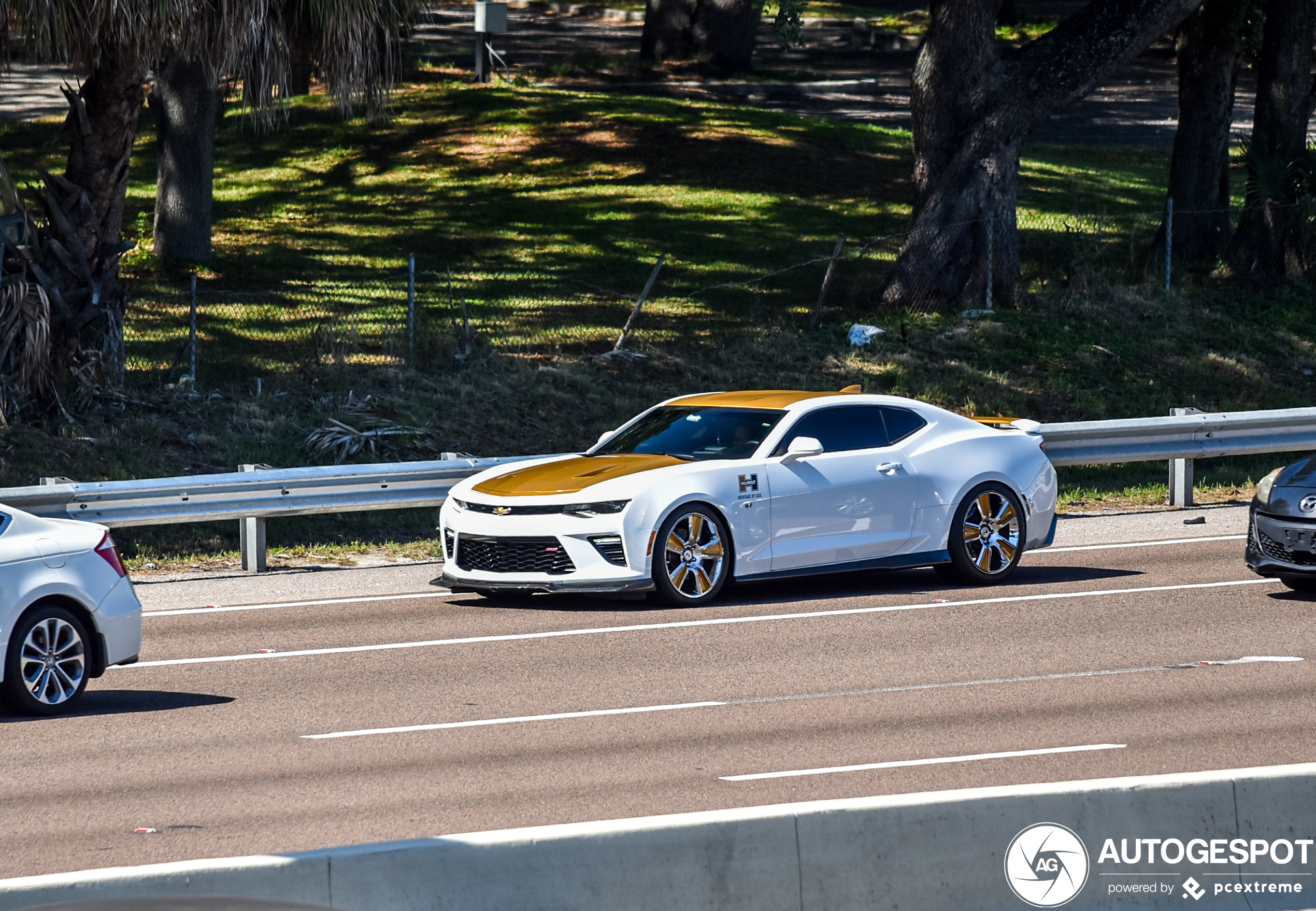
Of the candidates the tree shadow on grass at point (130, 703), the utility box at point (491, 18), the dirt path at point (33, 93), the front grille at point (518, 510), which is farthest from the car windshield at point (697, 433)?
the utility box at point (491, 18)

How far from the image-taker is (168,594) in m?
12.6

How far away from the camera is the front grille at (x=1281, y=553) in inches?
434

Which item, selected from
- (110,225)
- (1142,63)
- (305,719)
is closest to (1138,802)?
(305,719)

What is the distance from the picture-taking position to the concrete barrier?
489 cm

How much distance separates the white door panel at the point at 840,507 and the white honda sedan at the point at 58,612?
14.6ft

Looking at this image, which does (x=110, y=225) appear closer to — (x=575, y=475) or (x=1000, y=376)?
(x=575, y=475)

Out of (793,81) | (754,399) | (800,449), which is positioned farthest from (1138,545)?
(793,81)

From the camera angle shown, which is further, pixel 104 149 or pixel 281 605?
pixel 104 149

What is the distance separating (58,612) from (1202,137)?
2013 centimetres

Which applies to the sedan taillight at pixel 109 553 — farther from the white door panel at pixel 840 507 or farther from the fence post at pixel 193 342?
the fence post at pixel 193 342

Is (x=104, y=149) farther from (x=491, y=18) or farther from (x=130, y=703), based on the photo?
(x=491, y=18)

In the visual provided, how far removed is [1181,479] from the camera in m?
16.0

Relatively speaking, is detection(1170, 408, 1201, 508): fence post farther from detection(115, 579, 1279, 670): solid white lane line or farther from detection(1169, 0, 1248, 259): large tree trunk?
detection(1169, 0, 1248, 259): large tree trunk

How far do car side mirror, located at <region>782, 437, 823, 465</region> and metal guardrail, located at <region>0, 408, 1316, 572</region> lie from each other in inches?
111
